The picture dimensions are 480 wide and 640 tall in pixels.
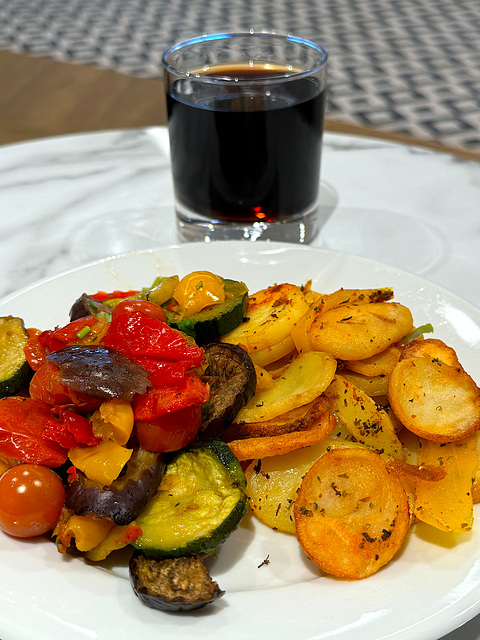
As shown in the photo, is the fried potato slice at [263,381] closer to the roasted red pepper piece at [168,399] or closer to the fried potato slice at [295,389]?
the fried potato slice at [295,389]

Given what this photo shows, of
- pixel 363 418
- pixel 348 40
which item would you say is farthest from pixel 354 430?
pixel 348 40

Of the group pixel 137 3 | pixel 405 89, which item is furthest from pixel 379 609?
pixel 137 3

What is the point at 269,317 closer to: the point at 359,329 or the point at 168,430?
the point at 359,329

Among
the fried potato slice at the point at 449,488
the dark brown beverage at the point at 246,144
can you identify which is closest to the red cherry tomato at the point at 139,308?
the fried potato slice at the point at 449,488

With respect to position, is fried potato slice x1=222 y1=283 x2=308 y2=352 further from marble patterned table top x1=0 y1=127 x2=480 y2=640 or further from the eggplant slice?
marble patterned table top x1=0 y1=127 x2=480 y2=640

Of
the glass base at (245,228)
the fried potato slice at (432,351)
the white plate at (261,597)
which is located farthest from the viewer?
the glass base at (245,228)

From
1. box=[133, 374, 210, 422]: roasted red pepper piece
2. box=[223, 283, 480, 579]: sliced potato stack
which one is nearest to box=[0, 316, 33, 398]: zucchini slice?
box=[133, 374, 210, 422]: roasted red pepper piece

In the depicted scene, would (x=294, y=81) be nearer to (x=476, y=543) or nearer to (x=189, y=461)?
(x=189, y=461)
